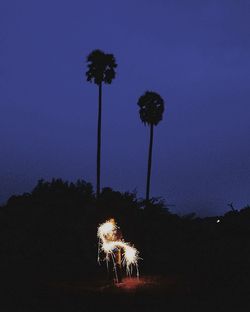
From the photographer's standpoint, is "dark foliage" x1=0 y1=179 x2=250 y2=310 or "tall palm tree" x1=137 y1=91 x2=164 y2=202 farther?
"tall palm tree" x1=137 y1=91 x2=164 y2=202

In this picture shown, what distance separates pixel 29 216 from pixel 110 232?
1135 centimetres

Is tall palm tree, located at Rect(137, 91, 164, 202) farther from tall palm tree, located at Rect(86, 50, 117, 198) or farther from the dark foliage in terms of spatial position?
the dark foliage

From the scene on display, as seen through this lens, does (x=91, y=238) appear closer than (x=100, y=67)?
Yes

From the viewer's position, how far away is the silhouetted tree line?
29.0m

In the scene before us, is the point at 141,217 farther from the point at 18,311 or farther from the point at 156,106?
the point at 156,106

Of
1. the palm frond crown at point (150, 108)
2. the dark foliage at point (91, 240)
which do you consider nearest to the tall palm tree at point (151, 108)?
the palm frond crown at point (150, 108)

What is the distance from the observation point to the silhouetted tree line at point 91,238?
29.0 meters

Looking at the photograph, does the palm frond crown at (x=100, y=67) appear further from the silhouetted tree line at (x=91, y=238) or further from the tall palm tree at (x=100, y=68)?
the silhouetted tree line at (x=91, y=238)

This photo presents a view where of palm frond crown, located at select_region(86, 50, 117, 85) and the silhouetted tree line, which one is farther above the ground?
palm frond crown, located at select_region(86, 50, 117, 85)

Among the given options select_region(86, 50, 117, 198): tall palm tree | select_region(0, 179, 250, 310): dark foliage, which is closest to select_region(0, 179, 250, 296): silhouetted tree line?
select_region(0, 179, 250, 310): dark foliage

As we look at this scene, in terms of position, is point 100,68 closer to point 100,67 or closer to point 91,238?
point 100,67

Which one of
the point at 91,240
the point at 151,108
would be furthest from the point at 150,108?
the point at 91,240

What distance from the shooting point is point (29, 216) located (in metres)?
33.8

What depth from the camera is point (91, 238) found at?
29703 mm
